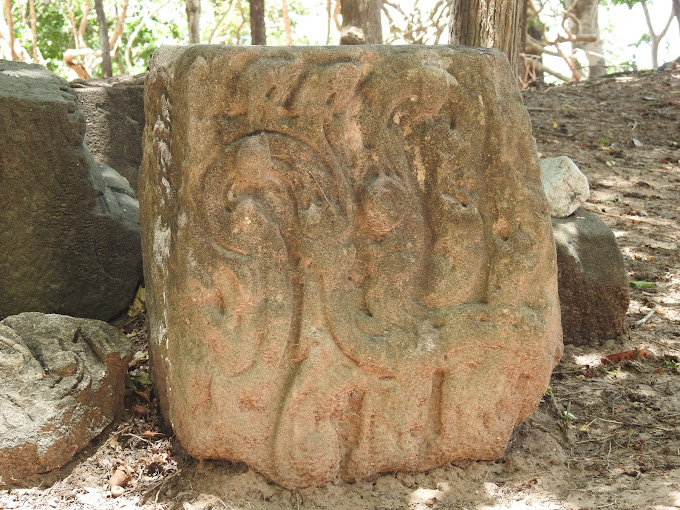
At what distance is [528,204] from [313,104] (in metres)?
0.75

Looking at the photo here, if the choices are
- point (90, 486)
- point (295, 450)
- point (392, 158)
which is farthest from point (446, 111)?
point (90, 486)

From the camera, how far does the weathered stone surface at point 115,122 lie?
15.6 feet

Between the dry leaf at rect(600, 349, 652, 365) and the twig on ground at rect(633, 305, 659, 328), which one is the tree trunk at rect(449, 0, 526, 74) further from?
the dry leaf at rect(600, 349, 652, 365)

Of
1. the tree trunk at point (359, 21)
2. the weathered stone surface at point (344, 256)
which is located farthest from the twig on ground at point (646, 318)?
the tree trunk at point (359, 21)

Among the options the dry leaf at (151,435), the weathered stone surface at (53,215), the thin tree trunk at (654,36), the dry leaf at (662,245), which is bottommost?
the dry leaf at (151,435)

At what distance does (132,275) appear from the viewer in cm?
372

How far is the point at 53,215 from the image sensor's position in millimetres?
3439

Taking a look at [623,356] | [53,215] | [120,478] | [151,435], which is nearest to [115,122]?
[53,215]

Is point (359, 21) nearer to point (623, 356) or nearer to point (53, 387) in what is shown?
point (623, 356)

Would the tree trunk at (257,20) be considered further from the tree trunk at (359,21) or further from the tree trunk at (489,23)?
the tree trunk at (489,23)

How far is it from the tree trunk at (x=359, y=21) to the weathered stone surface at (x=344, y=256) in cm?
362

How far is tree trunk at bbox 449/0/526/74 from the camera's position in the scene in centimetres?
412

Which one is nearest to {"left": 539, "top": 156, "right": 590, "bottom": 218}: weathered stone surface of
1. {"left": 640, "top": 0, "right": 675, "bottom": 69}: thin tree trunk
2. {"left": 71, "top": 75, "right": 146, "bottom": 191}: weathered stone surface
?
{"left": 71, "top": 75, "right": 146, "bottom": 191}: weathered stone surface

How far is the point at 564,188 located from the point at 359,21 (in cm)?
290
